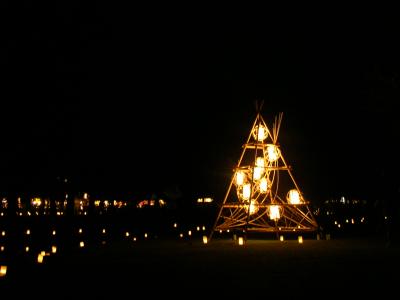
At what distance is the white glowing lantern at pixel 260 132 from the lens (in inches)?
638

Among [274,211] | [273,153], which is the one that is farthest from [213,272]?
[273,153]

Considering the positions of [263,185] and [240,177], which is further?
[263,185]

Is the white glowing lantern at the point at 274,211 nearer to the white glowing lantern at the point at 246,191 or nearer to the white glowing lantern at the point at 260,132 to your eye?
the white glowing lantern at the point at 246,191

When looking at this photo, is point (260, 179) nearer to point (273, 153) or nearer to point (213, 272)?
point (273, 153)

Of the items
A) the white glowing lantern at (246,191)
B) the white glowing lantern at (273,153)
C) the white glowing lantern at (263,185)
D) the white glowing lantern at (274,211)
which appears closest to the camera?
the white glowing lantern at (274,211)

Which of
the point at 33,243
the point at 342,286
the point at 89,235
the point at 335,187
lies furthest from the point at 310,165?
the point at 342,286

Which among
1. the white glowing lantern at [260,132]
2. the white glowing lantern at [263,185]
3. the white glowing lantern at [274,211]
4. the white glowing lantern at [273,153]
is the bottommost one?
the white glowing lantern at [274,211]

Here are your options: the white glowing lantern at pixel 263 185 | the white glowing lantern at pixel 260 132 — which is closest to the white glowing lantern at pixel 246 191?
the white glowing lantern at pixel 263 185

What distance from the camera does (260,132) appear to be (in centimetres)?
1638

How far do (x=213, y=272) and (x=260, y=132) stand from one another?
24.2ft

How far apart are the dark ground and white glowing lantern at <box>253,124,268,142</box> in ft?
10.3

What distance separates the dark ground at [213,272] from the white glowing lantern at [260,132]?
10.3 ft

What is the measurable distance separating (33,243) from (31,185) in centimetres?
894

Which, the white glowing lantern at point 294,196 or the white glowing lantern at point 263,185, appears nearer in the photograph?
the white glowing lantern at point 294,196
